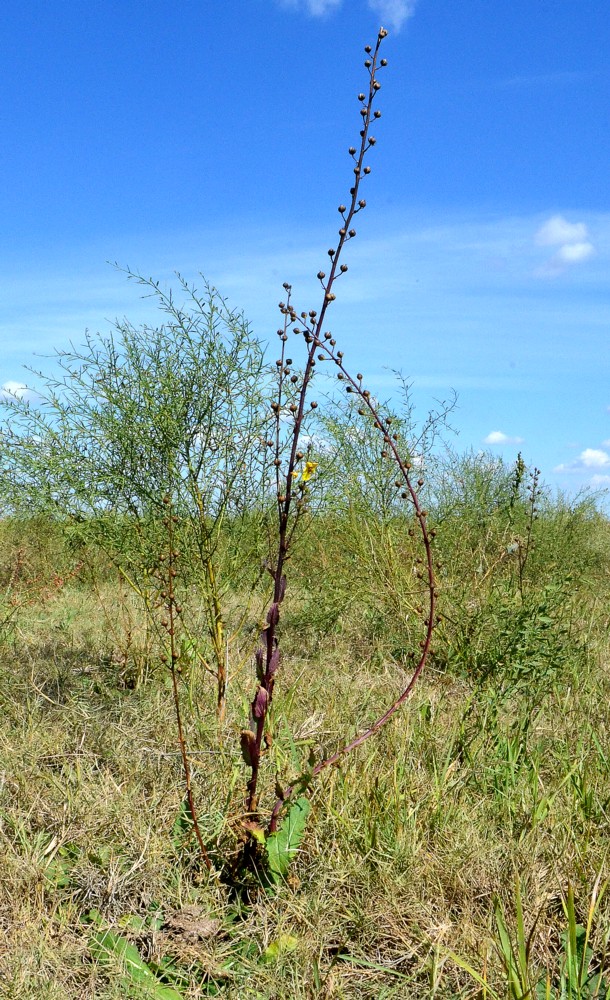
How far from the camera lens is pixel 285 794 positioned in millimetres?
2098

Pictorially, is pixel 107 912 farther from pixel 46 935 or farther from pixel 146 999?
pixel 146 999

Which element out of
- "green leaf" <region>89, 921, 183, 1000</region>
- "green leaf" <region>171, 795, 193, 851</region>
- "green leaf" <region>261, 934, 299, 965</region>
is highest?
"green leaf" <region>171, 795, 193, 851</region>

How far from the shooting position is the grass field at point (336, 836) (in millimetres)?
1849

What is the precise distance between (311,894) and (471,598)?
2.22 m

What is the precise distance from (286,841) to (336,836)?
221 mm

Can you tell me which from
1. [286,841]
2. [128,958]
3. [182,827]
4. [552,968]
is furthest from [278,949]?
[552,968]

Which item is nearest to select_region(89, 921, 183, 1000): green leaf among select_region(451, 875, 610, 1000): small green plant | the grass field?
the grass field

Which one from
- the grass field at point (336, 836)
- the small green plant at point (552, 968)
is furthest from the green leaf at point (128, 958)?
the small green plant at point (552, 968)

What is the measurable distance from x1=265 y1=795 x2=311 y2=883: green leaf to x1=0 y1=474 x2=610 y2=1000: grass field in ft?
0.25

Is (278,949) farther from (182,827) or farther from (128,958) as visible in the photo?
(182,827)

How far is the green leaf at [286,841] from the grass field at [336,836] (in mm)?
75

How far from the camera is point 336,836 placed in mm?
2203

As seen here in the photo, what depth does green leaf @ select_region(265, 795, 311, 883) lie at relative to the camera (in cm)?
203

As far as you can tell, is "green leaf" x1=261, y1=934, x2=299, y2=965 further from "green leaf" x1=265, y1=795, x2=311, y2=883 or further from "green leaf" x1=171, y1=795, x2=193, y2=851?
"green leaf" x1=171, y1=795, x2=193, y2=851
